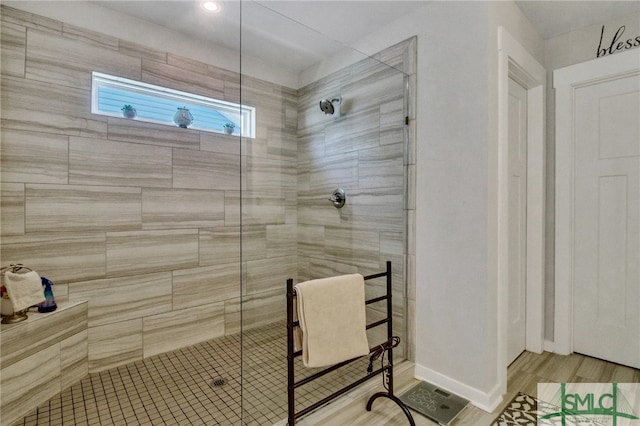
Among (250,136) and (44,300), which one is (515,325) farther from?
(44,300)

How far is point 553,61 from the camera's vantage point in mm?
2400

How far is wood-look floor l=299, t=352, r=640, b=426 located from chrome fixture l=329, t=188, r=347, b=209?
1141mm

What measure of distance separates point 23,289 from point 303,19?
2.36 metres

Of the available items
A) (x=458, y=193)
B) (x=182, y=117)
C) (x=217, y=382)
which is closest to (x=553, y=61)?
(x=458, y=193)

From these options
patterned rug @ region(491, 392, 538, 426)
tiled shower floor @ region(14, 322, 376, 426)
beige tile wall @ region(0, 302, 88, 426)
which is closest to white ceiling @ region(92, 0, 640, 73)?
tiled shower floor @ region(14, 322, 376, 426)

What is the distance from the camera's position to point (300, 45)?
6.31 ft

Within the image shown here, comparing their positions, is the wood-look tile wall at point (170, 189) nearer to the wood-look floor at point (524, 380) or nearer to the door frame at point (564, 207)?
the wood-look floor at point (524, 380)

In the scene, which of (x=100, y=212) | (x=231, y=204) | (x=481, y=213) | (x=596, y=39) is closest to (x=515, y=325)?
(x=481, y=213)

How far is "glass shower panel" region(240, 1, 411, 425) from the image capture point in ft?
5.41

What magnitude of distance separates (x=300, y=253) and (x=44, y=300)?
1.47 meters

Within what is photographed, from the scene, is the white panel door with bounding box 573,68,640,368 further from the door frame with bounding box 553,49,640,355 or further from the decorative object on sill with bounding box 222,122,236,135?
the decorative object on sill with bounding box 222,122,236,135

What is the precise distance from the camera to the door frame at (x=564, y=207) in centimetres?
234

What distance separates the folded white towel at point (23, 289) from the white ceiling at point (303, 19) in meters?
1.70

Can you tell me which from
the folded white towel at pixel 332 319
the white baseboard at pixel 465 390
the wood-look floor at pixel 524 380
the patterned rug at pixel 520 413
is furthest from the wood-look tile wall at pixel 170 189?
the patterned rug at pixel 520 413
